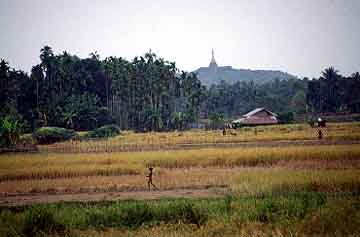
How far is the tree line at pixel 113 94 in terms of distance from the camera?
54781 millimetres

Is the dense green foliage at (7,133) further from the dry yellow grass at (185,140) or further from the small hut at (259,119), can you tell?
the small hut at (259,119)

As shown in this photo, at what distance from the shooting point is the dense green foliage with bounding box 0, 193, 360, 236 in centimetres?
887

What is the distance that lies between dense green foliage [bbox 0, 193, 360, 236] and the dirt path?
1.05 m

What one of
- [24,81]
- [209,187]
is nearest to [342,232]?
[209,187]

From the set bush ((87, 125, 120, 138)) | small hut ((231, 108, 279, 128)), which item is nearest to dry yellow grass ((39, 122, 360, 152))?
bush ((87, 125, 120, 138))

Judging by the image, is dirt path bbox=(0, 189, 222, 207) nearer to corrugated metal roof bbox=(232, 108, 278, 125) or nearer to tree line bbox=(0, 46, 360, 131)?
tree line bbox=(0, 46, 360, 131)

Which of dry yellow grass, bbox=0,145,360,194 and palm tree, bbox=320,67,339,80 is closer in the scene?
dry yellow grass, bbox=0,145,360,194

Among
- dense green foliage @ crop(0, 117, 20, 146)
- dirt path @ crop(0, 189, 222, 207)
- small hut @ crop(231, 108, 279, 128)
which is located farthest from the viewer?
small hut @ crop(231, 108, 279, 128)

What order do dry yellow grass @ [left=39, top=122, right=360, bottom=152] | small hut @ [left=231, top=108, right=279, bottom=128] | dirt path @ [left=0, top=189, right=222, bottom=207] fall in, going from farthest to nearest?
small hut @ [left=231, top=108, right=279, bottom=128] < dry yellow grass @ [left=39, top=122, right=360, bottom=152] < dirt path @ [left=0, top=189, right=222, bottom=207]

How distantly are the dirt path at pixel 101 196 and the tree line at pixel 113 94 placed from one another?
3576cm

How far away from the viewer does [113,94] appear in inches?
2557

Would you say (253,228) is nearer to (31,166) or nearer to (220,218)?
(220,218)

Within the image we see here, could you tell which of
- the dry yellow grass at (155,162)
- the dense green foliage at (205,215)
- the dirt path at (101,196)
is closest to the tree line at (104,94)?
the dry yellow grass at (155,162)

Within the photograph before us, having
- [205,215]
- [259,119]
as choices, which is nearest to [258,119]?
[259,119]
